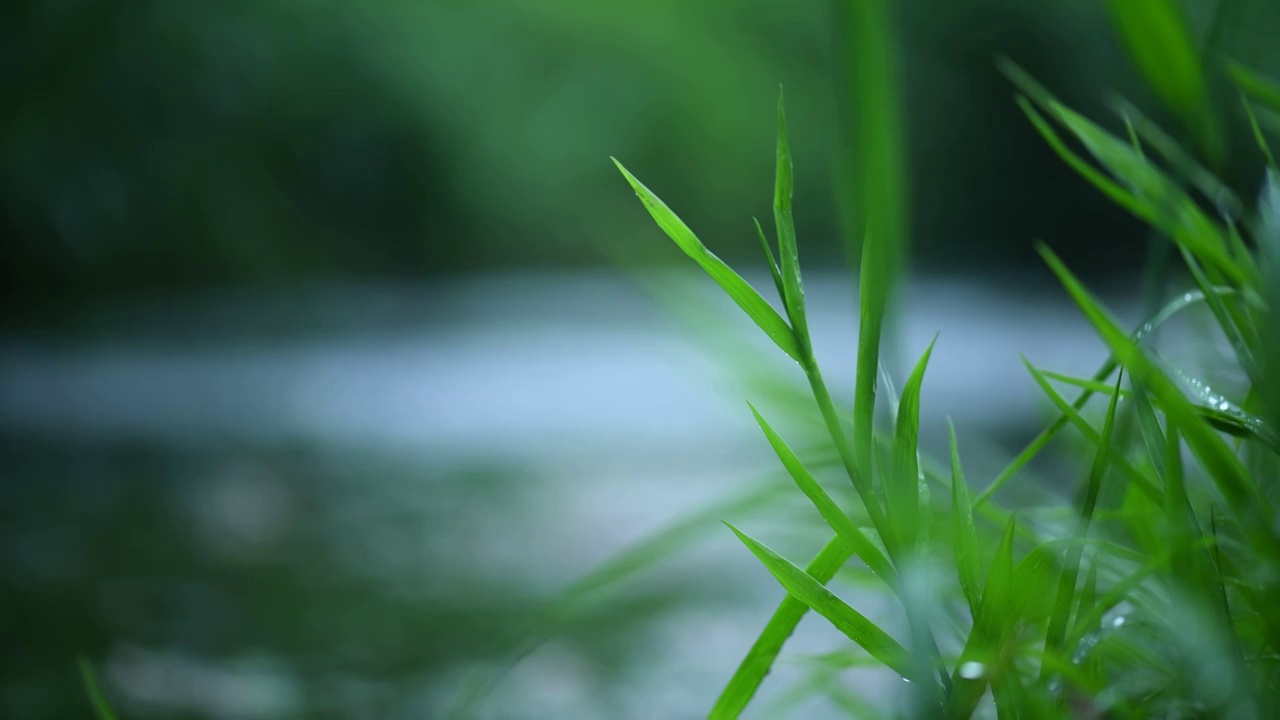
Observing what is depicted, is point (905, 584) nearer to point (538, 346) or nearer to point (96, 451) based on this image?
point (96, 451)

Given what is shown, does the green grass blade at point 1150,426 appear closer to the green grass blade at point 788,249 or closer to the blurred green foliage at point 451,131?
the green grass blade at point 788,249

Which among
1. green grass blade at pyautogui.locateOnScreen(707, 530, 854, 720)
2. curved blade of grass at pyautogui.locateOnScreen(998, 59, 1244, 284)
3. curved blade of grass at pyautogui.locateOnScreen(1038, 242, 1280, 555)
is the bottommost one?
green grass blade at pyautogui.locateOnScreen(707, 530, 854, 720)

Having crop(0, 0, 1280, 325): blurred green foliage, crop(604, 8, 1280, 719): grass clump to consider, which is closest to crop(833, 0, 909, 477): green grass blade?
crop(604, 8, 1280, 719): grass clump

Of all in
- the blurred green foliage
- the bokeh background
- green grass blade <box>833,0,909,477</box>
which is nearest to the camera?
green grass blade <box>833,0,909,477</box>

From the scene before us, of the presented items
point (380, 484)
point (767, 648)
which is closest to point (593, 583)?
point (767, 648)

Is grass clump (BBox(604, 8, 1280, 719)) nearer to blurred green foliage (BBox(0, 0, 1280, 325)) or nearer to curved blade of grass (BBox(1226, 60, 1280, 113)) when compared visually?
curved blade of grass (BBox(1226, 60, 1280, 113))

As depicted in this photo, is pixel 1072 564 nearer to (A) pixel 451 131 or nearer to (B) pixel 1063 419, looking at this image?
(B) pixel 1063 419
